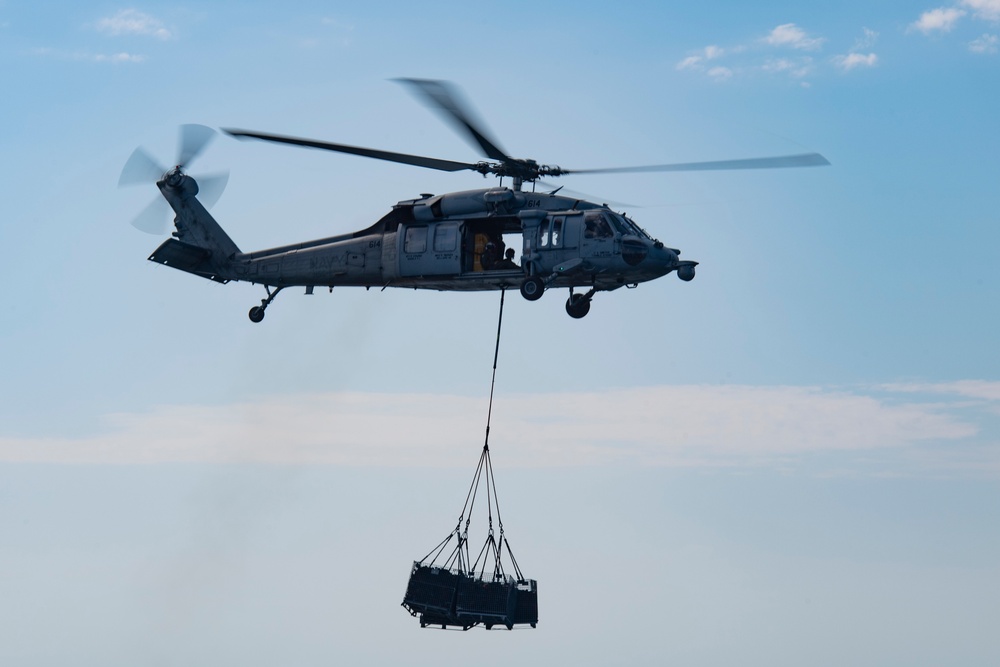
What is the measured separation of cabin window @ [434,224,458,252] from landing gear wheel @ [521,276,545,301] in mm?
2335

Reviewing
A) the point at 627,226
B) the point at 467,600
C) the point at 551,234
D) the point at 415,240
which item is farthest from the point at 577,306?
the point at 467,600

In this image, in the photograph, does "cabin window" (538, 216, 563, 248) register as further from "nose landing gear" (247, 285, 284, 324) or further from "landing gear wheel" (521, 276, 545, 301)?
"nose landing gear" (247, 285, 284, 324)

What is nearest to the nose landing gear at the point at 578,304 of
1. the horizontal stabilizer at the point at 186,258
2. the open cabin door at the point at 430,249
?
the open cabin door at the point at 430,249

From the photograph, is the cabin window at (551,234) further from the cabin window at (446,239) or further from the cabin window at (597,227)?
the cabin window at (446,239)

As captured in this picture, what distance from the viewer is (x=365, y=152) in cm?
3388

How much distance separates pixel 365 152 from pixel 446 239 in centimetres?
320

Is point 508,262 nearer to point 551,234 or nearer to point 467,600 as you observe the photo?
point 551,234

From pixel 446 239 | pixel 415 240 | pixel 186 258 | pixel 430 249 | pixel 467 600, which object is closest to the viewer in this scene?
pixel 467 600

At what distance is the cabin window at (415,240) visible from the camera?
35.9 metres

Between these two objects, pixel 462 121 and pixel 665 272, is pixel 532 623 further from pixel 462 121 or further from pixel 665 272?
pixel 462 121

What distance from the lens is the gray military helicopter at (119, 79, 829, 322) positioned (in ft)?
111

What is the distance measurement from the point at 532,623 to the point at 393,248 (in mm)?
10265

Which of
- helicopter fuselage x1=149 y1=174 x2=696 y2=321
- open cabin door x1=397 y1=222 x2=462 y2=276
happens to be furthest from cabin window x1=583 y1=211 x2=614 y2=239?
open cabin door x1=397 y1=222 x2=462 y2=276

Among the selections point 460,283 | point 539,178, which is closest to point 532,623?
point 460,283
